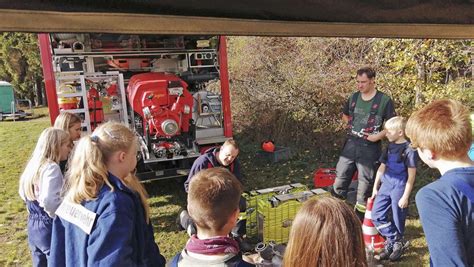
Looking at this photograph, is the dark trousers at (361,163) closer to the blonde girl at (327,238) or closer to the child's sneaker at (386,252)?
the child's sneaker at (386,252)

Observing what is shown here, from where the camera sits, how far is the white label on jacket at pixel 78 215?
200 centimetres

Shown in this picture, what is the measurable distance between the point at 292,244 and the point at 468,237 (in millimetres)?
813

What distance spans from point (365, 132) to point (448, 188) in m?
2.91

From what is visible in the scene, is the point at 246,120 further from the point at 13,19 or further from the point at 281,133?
the point at 13,19

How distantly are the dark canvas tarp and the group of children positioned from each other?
0.53 metres

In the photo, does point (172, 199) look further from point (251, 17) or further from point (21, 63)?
point (21, 63)

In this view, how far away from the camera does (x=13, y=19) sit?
1.04m

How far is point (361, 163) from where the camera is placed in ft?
15.0

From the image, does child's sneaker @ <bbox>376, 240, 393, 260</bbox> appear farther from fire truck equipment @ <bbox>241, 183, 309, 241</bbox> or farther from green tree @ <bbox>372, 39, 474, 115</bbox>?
green tree @ <bbox>372, 39, 474, 115</bbox>

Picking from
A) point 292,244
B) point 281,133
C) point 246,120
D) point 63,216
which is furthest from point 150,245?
point 246,120

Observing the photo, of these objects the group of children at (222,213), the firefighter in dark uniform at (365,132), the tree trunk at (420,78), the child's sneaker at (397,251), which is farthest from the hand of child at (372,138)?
the tree trunk at (420,78)

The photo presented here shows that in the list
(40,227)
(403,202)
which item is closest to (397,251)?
(403,202)

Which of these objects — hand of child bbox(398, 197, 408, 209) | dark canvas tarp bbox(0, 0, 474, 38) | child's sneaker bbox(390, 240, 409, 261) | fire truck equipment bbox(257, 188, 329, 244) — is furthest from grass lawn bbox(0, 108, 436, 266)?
dark canvas tarp bbox(0, 0, 474, 38)

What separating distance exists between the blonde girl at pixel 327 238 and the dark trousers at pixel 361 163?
318cm
